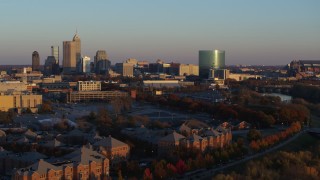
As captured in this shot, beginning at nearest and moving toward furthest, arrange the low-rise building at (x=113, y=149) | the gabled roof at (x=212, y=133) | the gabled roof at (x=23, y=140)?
the low-rise building at (x=113, y=149) → the gabled roof at (x=23, y=140) → the gabled roof at (x=212, y=133)

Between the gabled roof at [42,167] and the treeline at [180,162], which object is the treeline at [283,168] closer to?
the treeline at [180,162]

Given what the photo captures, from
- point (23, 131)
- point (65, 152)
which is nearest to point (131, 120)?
point (23, 131)

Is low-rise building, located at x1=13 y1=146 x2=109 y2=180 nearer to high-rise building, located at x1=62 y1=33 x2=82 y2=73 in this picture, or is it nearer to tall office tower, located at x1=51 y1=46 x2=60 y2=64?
high-rise building, located at x1=62 y1=33 x2=82 y2=73

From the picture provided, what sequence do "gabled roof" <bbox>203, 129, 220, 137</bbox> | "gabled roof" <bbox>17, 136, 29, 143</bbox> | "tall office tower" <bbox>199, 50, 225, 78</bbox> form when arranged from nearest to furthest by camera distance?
"gabled roof" <bbox>17, 136, 29, 143</bbox> → "gabled roof" <bbox>203, 129, 220, 137</bbox> → "tall office tower" <bbox>199, 50, 225, 78</bbox>

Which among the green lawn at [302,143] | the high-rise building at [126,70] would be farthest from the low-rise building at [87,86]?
the high-rise building at [126,70]

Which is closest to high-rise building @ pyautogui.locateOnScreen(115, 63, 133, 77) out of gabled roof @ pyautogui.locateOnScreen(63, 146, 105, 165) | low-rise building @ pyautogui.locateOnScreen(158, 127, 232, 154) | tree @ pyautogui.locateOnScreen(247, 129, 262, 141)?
A: tree @ pyautogui.locateOnScreen(247, 129, 262, 141)

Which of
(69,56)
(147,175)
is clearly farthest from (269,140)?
(69,56)

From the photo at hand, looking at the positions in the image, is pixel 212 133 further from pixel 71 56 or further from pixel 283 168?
pixel 71 56
